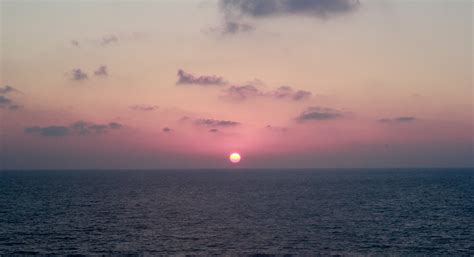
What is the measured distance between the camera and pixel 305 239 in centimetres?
7481

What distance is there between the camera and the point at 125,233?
80.2 metres

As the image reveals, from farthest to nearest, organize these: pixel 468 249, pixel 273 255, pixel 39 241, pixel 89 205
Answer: pixel 89 205
pixel 39 241
pixel 468 249
pixel 273 255

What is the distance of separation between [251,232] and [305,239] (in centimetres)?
1064

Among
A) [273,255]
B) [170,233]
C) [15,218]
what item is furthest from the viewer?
[15,218]

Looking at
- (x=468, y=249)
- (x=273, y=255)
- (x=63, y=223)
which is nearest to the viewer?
(x=273, y=255)

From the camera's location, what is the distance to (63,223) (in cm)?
9081

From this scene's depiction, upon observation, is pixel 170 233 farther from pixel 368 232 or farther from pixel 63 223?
pixel 368 232

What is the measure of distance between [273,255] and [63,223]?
Result: 156 ft

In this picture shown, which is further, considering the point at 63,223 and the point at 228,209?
the point at 228,209

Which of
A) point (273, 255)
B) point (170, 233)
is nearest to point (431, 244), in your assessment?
point (273, 255)

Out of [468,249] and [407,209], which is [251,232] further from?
[407,209]

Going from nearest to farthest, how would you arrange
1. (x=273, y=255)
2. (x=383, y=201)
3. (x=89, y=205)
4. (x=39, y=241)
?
(x=273, y=255), (x=39, y=241), (x=89, y=205), (x=383, y=201)

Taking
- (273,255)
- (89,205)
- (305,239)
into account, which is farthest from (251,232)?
(89,205)

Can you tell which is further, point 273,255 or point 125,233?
point 125,233
